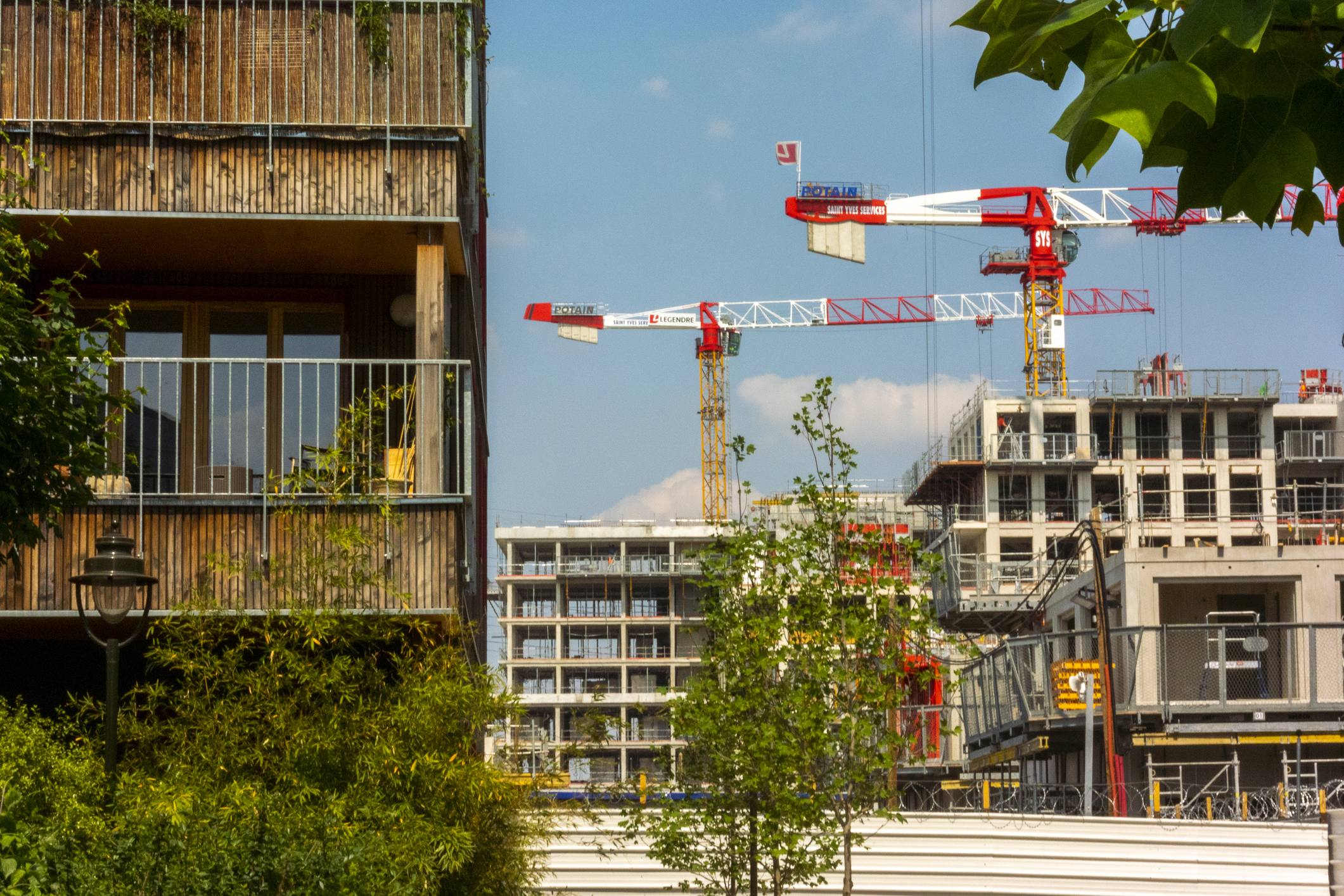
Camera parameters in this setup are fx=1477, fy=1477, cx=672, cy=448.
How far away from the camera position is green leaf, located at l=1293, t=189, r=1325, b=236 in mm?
2537

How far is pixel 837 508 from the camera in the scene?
1529 cm

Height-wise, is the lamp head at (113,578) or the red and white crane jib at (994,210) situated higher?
the red and white crane jib at (994,210)

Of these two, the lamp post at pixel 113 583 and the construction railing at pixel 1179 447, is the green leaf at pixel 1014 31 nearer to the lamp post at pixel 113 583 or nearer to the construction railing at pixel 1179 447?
the lamp post at pixel 113 583

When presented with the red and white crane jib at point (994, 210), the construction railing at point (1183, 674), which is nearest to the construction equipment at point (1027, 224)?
the red and white crane jib at point (994, 210)

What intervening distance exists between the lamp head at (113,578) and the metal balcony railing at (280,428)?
1.15 m

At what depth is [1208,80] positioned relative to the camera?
6.25 feet

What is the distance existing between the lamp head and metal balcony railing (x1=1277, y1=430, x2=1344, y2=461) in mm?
95075

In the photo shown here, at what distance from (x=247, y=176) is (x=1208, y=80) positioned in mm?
10564

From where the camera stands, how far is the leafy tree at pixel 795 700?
14047mm

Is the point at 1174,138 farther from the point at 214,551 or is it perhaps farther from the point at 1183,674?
the point at 1183,674

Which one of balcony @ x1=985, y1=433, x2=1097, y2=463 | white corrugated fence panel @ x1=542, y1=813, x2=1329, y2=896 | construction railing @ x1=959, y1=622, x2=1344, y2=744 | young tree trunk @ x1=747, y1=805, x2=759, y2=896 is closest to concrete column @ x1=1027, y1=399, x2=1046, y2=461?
balcony @ x1=985, y1=433, x2=1097, y2=463

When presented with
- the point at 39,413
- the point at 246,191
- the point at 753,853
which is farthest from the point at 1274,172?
the point at 753,853

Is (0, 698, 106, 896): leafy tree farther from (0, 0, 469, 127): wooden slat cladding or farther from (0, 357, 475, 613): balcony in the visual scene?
(0, 0, 469, 127): wooden slat cladding

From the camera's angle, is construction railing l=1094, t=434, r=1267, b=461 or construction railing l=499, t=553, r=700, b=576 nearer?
construction railing l=1094, t=434, r=1267, b=461
